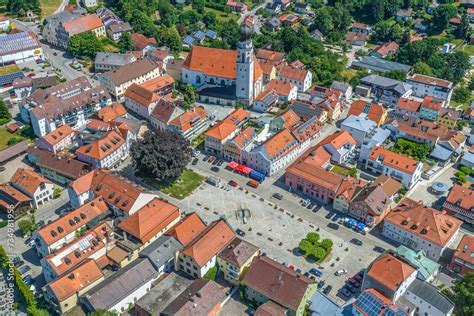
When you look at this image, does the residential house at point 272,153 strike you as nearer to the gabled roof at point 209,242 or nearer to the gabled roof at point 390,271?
the gabled roof at point 209,242

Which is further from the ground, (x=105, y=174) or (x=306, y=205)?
(x=105, y=174)

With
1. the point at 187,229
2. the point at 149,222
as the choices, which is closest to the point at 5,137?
the point at 149,222

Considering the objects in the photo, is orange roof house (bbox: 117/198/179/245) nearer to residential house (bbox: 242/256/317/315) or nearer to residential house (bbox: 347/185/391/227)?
residential house (bbox: 242/256/317/315)

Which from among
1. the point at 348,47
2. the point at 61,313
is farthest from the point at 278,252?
the point at 348,47

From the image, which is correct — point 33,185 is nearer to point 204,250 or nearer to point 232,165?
point 204,250

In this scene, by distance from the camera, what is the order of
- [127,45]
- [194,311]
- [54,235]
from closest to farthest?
[194,311], [54,235], [127,45]

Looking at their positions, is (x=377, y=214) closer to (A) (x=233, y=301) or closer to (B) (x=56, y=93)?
(A) (x=233, y=301)

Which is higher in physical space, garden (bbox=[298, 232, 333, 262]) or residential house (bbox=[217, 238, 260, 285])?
residential house (bbox=[217, 238, 260, 285])

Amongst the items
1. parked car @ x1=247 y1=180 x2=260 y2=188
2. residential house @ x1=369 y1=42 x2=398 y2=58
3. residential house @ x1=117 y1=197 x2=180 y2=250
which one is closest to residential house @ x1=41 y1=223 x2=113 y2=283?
residential house @ x1=117 y1=197 x2=180 y2=250
